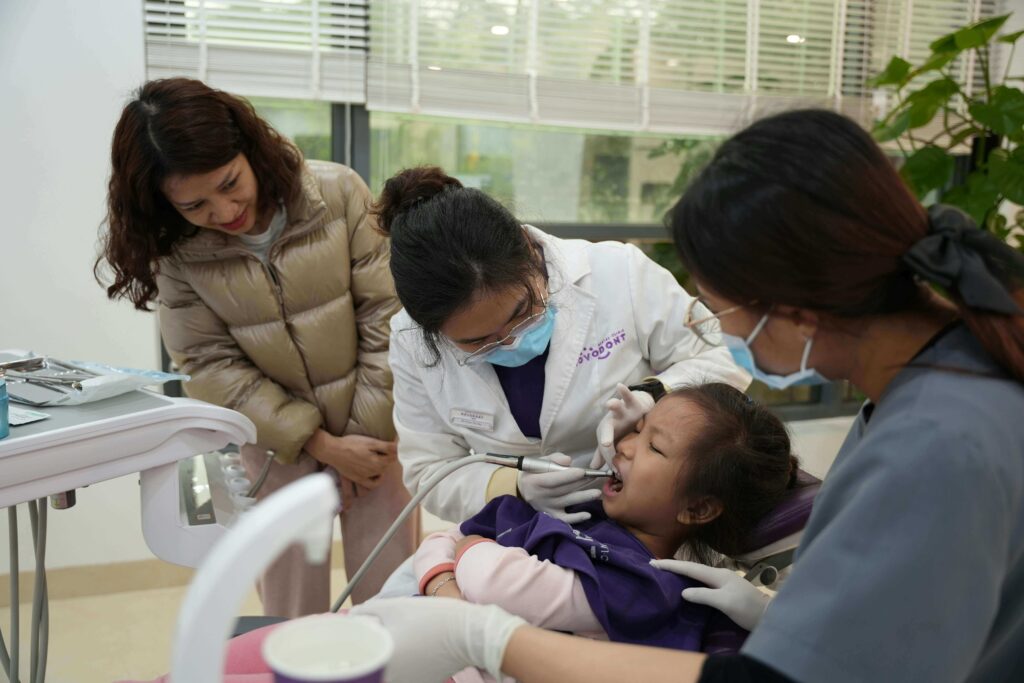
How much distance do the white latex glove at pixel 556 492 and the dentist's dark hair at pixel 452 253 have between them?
0.30 meters

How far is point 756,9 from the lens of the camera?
3.15m

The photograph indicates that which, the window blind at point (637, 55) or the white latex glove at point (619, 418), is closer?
the white latex glove at point (619, 418)

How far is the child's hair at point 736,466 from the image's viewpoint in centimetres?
138

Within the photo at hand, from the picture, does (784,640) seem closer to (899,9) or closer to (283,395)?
(283,395)

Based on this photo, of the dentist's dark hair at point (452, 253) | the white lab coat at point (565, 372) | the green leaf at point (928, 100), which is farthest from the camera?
the green leaf at point (928, 100)

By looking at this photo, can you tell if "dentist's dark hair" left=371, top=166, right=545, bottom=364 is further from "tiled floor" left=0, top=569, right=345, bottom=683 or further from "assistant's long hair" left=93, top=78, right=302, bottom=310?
"tiled floor" left=0, top=569, right=345, bottom=683

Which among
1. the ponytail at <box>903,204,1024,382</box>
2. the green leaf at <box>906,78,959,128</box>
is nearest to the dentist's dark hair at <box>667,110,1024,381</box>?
the ponytail at <box>903,204,1024,382</box>

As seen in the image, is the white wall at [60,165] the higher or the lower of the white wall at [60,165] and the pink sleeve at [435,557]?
the higher

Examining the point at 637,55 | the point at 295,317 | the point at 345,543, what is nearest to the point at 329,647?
the point at 295,317

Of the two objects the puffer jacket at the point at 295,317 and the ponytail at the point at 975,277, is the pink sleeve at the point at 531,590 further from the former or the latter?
→ the puffer jacket at the point at 295,317

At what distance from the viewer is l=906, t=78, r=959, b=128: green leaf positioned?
2.90m

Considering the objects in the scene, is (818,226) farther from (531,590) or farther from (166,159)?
(166,159)

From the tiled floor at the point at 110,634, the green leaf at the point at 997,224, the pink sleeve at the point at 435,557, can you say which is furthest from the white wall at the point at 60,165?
the green leaf at the point at 997,224

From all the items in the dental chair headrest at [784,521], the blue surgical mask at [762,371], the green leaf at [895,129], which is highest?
the green leaf at [895,129]
